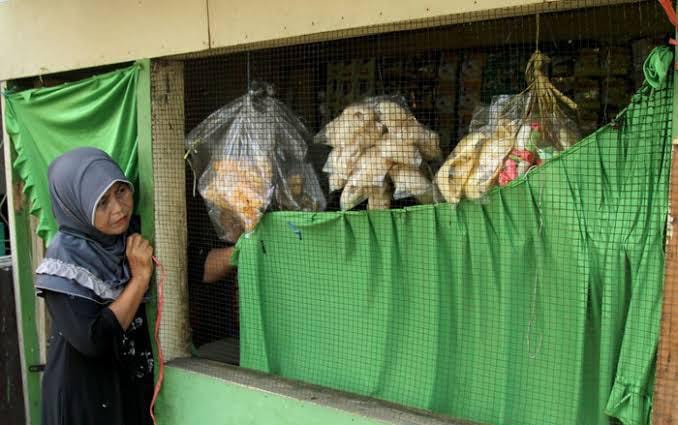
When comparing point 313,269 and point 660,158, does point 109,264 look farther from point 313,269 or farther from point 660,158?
point 660,158

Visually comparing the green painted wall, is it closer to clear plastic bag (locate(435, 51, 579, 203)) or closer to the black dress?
the black dress

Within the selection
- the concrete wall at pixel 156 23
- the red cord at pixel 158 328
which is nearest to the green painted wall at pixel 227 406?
the red cord at pixel 158 328

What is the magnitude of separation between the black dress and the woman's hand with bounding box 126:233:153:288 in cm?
22

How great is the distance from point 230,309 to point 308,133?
0.97 meters

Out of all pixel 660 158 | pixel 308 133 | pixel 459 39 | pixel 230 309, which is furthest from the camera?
pixel 459 39

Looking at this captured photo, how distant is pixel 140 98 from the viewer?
2914 millimetres

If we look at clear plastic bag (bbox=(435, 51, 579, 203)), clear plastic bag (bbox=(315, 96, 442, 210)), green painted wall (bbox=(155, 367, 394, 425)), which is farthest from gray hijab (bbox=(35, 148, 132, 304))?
clear plastic bag (bbox=(435, 51, 579, 203))

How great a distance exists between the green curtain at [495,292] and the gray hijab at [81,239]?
58cm

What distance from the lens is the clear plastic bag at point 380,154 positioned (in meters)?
2.39

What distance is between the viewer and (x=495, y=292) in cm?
222

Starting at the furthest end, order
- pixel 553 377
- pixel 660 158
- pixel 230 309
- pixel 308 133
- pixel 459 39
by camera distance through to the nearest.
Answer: pixel 459 39 < pixel 230 309 < pixel 308 133 < pixel 553 377 < pixel 660 158

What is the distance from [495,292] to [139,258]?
1.58 metres

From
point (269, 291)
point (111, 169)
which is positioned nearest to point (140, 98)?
point (111, 169)

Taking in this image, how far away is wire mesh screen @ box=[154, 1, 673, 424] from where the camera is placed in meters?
1.97
